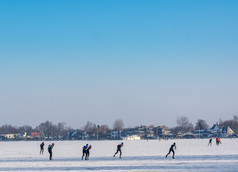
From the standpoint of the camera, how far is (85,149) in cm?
2659

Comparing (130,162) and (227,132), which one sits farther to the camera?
(227,132)

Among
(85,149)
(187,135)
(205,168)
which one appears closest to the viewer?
(205,168)

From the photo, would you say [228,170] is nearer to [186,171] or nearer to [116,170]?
[186,171]

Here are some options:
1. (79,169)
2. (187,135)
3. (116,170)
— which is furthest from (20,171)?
(187,135)

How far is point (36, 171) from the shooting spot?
1997cm

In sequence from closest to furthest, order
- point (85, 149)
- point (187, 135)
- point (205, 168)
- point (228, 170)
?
1. point (228, 170)
2. point (205, 168)
3. point (85, 149)
4. point (187, 135)

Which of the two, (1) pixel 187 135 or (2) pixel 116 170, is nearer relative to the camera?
(2) pixel 116 170

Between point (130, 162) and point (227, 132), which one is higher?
point (227, 132)

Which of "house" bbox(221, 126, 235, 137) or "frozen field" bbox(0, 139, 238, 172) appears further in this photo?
"house" bbox(221, 126, 235, 137)

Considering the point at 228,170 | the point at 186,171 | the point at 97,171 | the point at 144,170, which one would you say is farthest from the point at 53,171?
the point at 228,170

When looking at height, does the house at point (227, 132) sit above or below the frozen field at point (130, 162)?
above

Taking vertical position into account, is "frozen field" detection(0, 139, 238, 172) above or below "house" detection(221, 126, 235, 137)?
below

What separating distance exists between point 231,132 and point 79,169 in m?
185

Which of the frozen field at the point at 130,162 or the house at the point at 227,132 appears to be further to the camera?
the house at the point at 227,132
